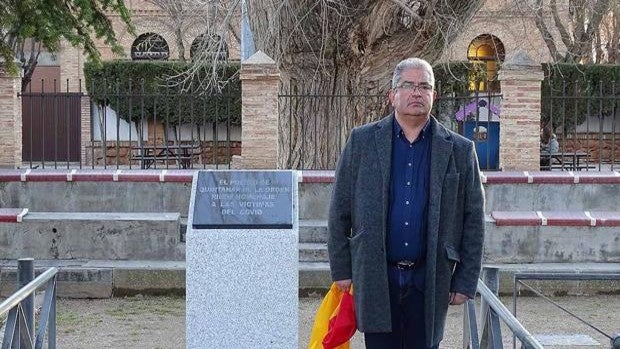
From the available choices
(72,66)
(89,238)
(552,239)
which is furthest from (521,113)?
(72,66)

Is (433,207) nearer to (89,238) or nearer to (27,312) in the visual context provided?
(27,312)

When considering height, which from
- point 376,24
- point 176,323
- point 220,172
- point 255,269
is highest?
point 376,24

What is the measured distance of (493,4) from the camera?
33469 mm

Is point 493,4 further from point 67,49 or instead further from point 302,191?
point 302,191

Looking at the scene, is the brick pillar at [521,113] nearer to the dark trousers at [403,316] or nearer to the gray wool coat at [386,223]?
the gray wool coat at [386,223]

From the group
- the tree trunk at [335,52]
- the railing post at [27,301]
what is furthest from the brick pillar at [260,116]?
the railing post at [27,301]

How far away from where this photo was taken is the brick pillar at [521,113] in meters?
14.4

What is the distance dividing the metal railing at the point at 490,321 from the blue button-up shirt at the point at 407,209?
1.83ft

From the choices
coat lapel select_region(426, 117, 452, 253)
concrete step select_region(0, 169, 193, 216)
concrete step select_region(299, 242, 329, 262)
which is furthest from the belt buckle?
concrete step select_region(0, 169, 193, 216)

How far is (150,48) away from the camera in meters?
34.6

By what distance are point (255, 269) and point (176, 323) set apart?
304cm

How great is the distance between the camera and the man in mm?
4645

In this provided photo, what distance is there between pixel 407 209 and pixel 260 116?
1009 centimetres

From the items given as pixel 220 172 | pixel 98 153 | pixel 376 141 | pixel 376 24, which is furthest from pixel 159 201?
pixel 98 153
